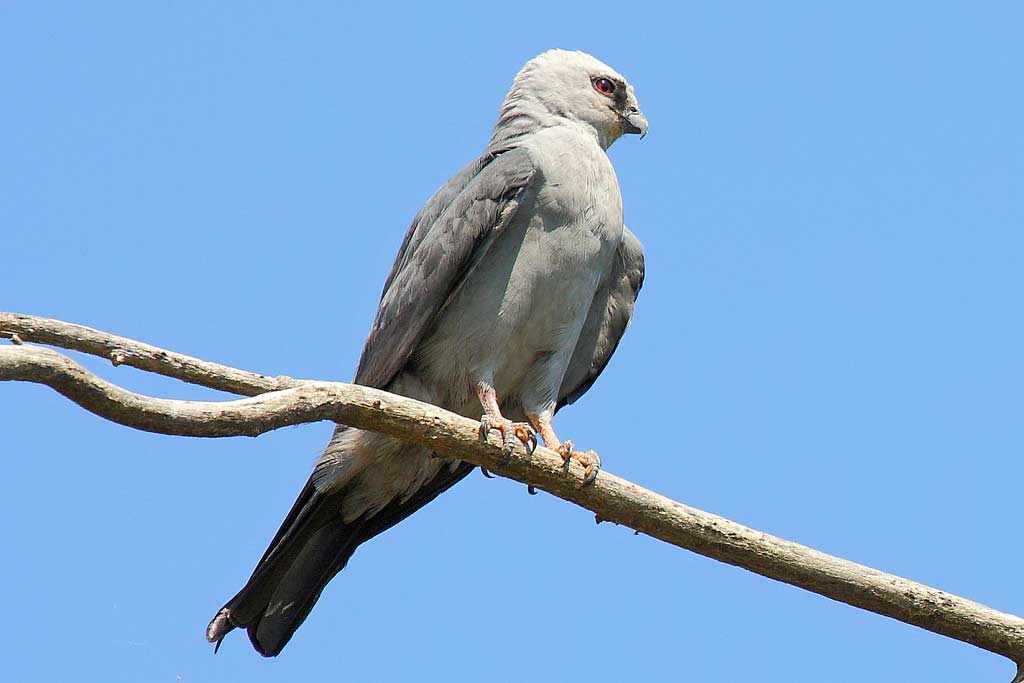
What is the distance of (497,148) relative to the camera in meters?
7.01

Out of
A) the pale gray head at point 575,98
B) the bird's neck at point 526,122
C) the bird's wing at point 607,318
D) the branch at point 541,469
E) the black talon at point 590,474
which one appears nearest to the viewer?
the branch at point 541,469

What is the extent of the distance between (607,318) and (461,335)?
1.07 metres

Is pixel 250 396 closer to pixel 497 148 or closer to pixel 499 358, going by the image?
pixel 499 358

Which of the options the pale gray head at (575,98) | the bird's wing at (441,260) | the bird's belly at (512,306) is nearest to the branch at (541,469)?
the bird's belly at (512,306)

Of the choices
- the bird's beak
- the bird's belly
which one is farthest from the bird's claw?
the bird's beak

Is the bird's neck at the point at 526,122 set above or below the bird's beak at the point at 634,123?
below

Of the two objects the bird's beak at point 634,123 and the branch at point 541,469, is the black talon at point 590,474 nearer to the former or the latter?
the branch at point 541,469

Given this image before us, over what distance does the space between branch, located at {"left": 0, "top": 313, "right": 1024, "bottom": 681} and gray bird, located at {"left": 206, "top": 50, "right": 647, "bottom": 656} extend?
0.90 meters

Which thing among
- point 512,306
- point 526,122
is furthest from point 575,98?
point 512,306

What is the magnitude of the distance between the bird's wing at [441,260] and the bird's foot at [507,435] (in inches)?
37.7

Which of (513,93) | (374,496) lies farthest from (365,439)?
(513,93)

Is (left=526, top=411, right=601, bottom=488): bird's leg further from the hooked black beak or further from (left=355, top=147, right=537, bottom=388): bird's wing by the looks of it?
the hooked black beak

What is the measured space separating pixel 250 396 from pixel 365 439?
1594 millimetres

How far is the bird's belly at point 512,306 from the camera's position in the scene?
646 cm
